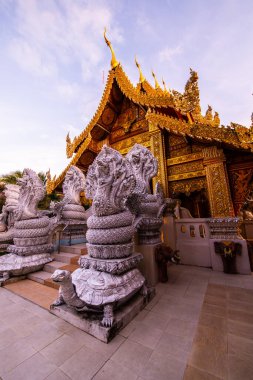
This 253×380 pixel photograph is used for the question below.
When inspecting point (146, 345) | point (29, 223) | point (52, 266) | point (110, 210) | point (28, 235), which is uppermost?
A: point (110, 210)

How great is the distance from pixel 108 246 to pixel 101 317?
81 cm

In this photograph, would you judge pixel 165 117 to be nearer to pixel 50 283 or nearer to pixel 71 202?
pixel 71 202

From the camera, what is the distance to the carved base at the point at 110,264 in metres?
2.12

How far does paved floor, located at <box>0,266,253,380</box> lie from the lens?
132 centimetres

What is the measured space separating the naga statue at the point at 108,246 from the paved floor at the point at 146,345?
0.34m

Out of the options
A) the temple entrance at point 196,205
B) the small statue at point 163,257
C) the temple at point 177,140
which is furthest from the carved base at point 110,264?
the temple entrance at point 196,205

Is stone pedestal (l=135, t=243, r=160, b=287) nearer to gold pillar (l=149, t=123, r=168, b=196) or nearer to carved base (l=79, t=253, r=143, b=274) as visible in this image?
carved base (l=79, t=253, r=143, b=274)

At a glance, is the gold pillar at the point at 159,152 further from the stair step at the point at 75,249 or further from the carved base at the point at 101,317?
the carved base at the point at 101,317

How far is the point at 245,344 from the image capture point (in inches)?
62.1

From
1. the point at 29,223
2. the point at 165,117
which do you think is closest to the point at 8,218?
the point at 29,223

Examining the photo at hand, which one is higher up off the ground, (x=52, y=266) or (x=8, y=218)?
(x=8, y=218)

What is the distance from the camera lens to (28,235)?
3.79 meters

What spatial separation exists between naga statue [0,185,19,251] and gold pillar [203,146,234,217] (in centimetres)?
602

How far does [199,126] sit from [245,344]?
4744 mm
